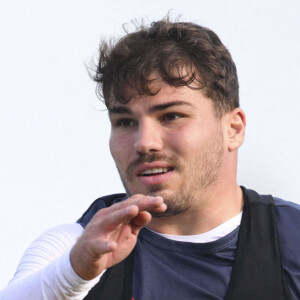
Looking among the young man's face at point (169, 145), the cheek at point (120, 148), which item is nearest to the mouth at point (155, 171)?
the young man's face at point (169, 145)

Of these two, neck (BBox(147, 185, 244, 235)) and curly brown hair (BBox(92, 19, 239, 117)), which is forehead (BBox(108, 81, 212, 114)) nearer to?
curly brown hair (BBox(92, 19, 239, 117))

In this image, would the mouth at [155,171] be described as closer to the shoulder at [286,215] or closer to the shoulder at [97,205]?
the shoulder at [97,205]

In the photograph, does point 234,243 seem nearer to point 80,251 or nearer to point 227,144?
point 227,144

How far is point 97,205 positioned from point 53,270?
70cm

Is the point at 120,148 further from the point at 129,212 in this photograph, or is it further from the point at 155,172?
the point at 129,212

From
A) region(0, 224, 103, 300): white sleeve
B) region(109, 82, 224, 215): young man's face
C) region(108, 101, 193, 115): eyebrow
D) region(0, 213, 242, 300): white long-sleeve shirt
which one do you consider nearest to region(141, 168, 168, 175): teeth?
region(109, 82, 224, 215): young man's face

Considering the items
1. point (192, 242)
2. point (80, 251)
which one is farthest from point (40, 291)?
point (192, 242)

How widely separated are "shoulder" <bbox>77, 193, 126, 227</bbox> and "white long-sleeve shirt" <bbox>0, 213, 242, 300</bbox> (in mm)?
87

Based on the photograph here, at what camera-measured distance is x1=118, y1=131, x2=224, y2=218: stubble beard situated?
2.24m

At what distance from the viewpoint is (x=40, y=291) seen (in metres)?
1.92

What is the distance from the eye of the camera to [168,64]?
7.63 feet

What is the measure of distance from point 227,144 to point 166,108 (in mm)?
347

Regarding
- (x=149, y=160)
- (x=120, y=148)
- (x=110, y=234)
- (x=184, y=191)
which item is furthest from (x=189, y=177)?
(x=110, y=234)

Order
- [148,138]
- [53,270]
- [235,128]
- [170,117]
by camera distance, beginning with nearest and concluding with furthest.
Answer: [53,270]
[148,138]
[170,117]
[235,128]
